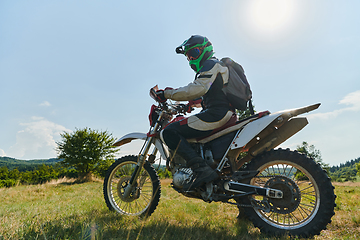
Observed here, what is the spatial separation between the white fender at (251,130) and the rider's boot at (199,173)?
1.52 feet

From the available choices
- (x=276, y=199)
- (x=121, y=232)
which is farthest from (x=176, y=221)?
(x=276, y=199)

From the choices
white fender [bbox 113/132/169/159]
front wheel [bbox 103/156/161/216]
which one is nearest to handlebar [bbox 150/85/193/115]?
white fender [bbox 113/132/169/159]

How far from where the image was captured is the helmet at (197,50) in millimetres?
3404

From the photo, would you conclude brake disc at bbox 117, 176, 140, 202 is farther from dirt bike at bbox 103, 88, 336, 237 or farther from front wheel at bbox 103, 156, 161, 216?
dirt bike at bbox 103, 88, 336, 237

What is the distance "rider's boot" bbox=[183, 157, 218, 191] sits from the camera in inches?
108

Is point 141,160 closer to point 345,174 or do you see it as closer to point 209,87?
point 209,87

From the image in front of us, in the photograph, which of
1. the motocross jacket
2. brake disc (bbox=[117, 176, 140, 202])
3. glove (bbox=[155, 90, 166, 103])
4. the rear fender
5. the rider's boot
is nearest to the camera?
the rear fender

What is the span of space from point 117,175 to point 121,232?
1.68m

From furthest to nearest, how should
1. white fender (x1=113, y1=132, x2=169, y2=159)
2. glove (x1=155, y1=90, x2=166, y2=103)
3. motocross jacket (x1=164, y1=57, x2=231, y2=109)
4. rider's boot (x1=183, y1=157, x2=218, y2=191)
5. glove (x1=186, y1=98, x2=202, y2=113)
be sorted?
glove (x1=186, y1=98, x2=202, y2=113), white fender (x1=113, y1=132, x2=169, y2=159), glove (x1=155, y1=90, x2=166, y2=103), motocross jacket (x1=164, y1=57, x2=231, y2=109), rider's boot (x1=183, y1=157, x2=218, y2=191)

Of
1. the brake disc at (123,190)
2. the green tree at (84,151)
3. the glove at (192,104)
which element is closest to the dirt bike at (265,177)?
the brake disc at (123,190)

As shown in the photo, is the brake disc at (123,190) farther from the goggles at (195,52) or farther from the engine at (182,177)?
the goggles at (195,52)

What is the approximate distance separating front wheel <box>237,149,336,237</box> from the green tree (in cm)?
2230

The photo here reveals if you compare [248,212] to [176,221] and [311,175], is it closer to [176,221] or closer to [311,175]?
[311,175]

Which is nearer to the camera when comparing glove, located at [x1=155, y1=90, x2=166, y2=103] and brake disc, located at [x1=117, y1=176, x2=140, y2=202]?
glove, located at [x1=155, y1=90, x2=166, y2=103]
